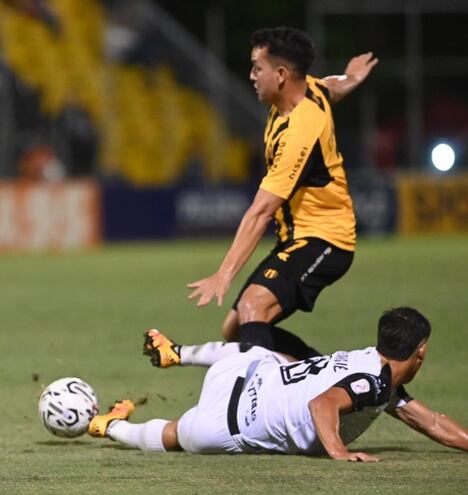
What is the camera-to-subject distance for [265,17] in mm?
32812

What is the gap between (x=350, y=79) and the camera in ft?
30.7

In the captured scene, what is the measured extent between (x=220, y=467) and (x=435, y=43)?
28.8 meters

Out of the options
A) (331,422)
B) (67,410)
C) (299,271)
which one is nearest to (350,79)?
(299,271)

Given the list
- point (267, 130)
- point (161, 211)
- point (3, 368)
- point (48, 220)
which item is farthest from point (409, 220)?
point (267, 130)

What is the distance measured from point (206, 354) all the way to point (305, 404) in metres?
1.15

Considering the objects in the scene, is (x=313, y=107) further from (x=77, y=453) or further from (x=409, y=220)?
(x=409, y=220)

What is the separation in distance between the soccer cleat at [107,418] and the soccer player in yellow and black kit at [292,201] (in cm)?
75

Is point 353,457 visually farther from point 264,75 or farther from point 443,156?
point 264,75

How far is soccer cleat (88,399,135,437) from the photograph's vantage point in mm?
7824

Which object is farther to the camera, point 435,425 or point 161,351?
point 161,351

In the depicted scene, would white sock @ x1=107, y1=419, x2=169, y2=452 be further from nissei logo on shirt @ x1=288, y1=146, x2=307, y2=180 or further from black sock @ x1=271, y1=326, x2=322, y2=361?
nissei logo on shirt @ x1=288, y1=146, x2=307, y2=180

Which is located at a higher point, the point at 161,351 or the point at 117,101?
the point at 117,101

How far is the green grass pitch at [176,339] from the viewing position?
6727 millimetres

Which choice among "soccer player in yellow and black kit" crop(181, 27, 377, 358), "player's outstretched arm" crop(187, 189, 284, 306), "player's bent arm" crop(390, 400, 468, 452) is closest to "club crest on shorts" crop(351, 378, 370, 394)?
"player's bent arm" crop(390, 400, 468, 452)
